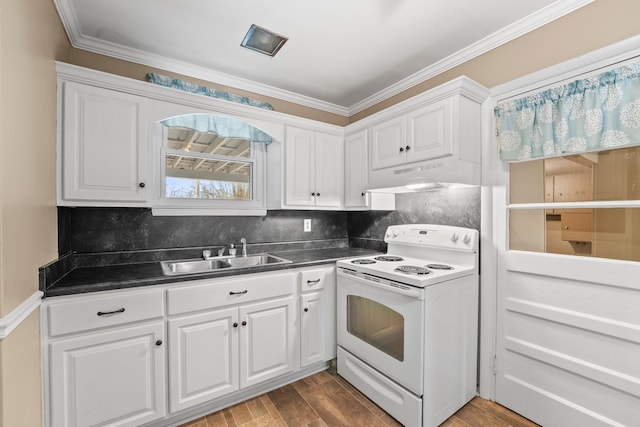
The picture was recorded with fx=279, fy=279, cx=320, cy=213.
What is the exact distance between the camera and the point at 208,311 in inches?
68.6

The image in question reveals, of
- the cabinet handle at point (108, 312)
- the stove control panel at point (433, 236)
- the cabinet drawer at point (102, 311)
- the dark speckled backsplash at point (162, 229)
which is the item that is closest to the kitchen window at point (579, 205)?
the stove control panel at point (433, 236)

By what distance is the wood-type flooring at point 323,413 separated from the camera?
5.62 ft

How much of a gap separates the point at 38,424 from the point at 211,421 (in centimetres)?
83

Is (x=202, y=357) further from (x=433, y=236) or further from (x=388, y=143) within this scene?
(x=388, y=143)

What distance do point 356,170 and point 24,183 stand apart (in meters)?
2.16

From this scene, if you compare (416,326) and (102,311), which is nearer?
(102,311)

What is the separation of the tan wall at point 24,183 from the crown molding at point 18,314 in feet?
0.06

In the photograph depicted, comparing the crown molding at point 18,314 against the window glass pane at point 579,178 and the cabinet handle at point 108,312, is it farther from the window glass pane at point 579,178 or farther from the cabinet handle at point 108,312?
the window glass pane at point 579,178

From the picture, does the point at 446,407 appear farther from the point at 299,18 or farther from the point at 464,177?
the point at 299,18

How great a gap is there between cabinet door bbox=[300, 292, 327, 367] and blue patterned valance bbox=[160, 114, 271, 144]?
4.53 feet

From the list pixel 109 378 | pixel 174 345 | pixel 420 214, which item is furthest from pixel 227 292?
pixel 420 214

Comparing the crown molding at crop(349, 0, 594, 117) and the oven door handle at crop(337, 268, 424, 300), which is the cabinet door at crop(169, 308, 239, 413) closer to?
the oven door handle at crop(337, 268, 424, 300)

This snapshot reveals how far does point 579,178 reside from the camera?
1.58m

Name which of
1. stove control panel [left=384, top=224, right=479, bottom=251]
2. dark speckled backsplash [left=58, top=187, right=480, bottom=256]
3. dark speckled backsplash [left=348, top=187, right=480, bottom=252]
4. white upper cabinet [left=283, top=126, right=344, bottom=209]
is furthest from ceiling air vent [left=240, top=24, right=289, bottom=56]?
stove control panel [left=384, top=224, right=479, bottom=251]
